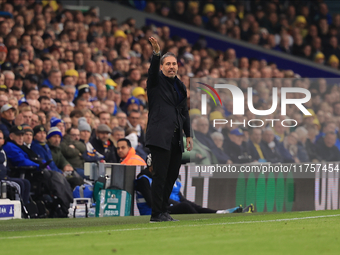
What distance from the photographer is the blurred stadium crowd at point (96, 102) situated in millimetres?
11734

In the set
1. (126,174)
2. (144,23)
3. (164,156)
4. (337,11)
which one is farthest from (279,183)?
(337,11)

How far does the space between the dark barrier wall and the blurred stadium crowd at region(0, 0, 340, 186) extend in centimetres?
528

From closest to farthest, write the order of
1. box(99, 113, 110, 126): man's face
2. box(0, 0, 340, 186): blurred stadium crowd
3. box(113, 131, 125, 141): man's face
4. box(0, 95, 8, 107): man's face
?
box(0, 95, 8, 107): man's face
box(0, 0, 340, 186): blurred stadium crowd
box(113, 131, 125, 141): man's face
box(99, 113, 110, 126): man's face

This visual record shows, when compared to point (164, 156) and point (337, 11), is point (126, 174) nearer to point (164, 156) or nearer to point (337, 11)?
point (164, 156)

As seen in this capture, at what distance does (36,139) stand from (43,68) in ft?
9.34

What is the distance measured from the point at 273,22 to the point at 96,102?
12.2 m

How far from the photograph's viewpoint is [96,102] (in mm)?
13523

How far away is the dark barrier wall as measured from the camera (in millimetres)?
21875

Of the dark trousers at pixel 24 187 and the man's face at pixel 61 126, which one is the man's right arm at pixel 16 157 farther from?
the man's face at pixel 61 126

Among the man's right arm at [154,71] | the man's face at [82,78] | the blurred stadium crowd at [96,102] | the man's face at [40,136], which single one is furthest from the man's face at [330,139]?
the man's right arm at [154,71]

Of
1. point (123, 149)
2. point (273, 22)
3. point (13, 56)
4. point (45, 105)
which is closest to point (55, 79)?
point (13, 56)

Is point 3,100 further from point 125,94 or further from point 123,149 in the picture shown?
point 125,94

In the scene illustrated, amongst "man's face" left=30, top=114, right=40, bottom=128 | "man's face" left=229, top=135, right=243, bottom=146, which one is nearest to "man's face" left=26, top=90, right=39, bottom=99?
"man's face" left=30, top=114, right=40, bottom=128

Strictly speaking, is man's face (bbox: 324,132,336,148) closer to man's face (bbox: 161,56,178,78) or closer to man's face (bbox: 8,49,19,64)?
man's face (bbox: 161,56,178,78)
